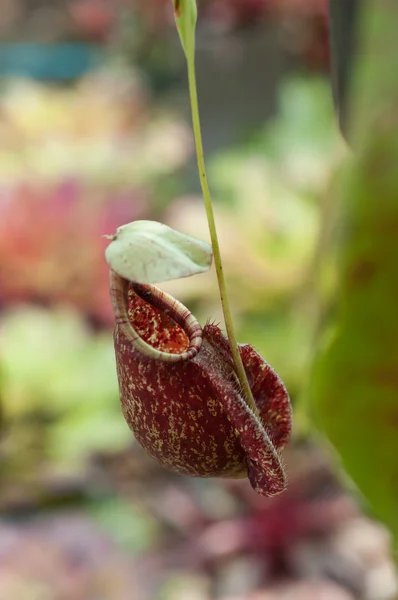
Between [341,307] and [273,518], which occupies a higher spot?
[341,307]

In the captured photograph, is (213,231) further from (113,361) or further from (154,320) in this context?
Result: (113,361)

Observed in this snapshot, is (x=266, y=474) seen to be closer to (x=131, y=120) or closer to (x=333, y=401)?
(x=333, y=401)

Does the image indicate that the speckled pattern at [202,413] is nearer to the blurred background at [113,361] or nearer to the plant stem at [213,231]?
the plant stem at [213,231]

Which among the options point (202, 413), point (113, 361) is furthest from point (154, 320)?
point (113, 361)

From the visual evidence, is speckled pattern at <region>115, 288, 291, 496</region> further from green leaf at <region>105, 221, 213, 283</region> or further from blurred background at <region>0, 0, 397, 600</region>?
blurred background at <region>0, 0, 397, 600</region>

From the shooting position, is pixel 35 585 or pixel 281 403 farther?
pixel 35 585

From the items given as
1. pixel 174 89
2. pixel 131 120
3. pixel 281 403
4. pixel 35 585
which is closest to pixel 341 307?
pixel 281 403
